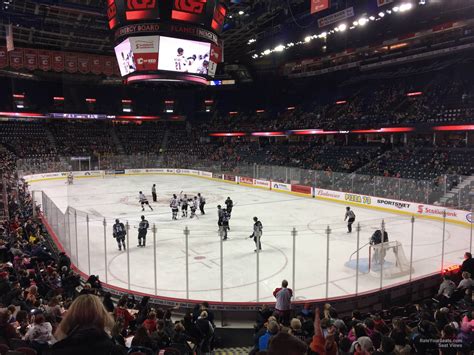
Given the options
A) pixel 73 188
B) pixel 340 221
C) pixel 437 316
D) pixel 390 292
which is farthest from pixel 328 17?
pixel 73 188

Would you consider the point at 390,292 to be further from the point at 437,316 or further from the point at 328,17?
the point at 328,17

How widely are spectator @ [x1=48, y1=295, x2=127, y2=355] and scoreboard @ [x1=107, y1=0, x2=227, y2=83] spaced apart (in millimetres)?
15926

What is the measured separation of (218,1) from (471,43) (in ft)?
80.2

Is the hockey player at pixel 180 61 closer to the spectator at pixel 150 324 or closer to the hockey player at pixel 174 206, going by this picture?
the hockey player at pixel 174 206

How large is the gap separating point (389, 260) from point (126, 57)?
14.7m

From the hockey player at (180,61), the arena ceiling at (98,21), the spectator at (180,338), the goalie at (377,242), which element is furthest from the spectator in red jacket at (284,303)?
the arena ceiling at (98,21)

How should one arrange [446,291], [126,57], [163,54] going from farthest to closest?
[126,57] < [163,54] < [446,291]

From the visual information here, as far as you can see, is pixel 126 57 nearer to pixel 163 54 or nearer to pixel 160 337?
pixel 163 54

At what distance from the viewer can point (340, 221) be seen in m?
20.0

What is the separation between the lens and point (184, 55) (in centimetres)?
1823

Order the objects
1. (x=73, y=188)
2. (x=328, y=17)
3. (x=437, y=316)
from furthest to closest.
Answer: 1. (x=73, y=188)
2. (x=328, y=17)
3. (x=437, y=316)

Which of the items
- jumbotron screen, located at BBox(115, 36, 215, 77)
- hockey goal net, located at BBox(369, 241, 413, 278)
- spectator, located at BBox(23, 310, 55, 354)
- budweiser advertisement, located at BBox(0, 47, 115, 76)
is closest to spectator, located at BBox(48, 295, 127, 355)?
spectator, located at BBox(23, 310, 55, 354)

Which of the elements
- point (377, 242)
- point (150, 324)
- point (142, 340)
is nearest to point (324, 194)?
point (377, 242)

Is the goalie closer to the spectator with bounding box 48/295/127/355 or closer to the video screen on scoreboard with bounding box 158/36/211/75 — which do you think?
the spectator with bounding box 48/295/127/355
